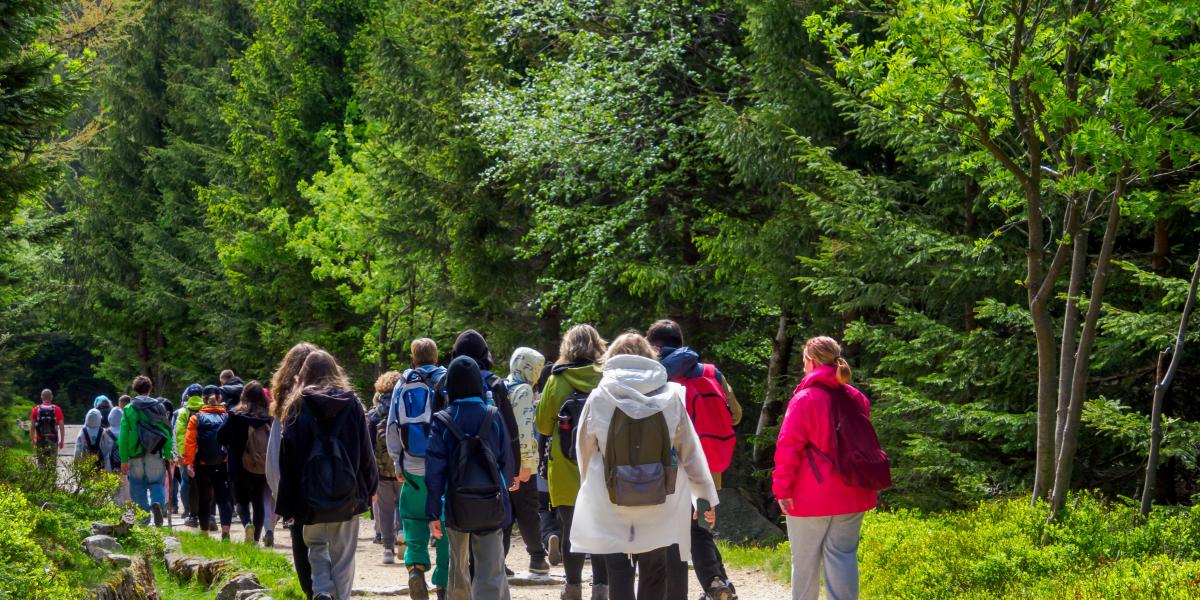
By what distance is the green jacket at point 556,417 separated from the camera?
8.45 m

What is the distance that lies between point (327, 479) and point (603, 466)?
1985 mm

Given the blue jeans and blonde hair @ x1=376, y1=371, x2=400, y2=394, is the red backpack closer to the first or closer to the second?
blonde hair @ x1=376, y1=371, x2=400, y2=394

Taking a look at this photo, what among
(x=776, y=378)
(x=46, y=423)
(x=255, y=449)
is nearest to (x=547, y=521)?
(x=255, y=449)

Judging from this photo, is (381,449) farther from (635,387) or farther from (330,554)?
(635,387)

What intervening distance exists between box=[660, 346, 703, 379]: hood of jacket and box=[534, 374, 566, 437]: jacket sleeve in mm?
922

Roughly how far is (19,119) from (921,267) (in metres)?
9.07

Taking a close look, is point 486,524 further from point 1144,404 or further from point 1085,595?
point 1144,404

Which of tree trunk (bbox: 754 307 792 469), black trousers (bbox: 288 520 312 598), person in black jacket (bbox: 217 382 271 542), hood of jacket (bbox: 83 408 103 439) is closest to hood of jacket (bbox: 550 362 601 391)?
black trousers (bbox: 288 520 312 598)

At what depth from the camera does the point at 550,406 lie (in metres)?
8.52

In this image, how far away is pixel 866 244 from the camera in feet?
40.3

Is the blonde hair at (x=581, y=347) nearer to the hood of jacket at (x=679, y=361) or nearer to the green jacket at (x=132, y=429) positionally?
the hood of jacket at (x=679, y=361)

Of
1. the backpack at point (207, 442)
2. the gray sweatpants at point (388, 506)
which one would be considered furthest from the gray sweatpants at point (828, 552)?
the backpack at point (207, 442)

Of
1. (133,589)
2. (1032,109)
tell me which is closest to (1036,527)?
(1032,109)

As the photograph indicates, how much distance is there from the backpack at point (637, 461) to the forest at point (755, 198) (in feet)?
11.0
